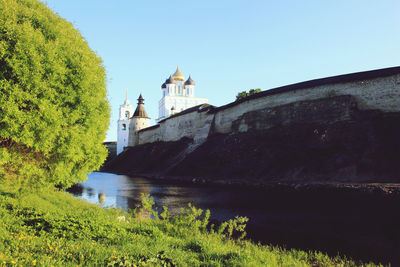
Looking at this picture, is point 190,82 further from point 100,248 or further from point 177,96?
point 100,248

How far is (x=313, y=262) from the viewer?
6.56 metres

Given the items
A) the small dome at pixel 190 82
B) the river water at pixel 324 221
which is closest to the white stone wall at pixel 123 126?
the small dome at pixel 190 82

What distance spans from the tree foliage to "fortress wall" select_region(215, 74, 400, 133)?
25.0m

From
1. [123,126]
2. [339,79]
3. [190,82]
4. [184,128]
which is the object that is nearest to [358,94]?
[339,79]

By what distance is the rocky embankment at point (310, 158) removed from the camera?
63.2 feet

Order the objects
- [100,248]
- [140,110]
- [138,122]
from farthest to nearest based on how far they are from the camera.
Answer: [140,110], [138,122], [100,248]

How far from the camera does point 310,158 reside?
24219mm

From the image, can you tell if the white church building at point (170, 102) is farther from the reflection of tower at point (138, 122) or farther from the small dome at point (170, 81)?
the reflection of tower at point (138, 122)

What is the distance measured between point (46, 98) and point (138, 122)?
66162mm

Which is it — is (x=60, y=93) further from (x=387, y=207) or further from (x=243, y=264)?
Answer: (x=387, y=207)

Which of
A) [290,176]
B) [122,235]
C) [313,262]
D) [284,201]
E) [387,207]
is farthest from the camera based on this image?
[290,176]

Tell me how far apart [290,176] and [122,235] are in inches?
777

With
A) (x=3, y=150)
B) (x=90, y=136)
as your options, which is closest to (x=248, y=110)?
(x=90, y=136)

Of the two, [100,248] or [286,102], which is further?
[286,102]
